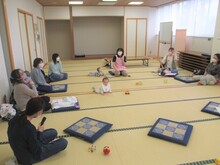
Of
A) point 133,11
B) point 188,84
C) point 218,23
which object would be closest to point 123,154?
point 188,84

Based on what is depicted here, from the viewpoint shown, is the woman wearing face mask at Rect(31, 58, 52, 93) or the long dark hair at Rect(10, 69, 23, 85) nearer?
the long dark hair at Rect(10, 69, 23, 85)

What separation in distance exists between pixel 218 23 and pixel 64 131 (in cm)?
488

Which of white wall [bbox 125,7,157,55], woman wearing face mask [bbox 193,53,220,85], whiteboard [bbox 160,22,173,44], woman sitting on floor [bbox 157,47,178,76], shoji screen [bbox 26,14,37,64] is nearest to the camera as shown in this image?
woman wearing face mask [bbox 193,53,220,85]

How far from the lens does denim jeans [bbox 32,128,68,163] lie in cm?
204

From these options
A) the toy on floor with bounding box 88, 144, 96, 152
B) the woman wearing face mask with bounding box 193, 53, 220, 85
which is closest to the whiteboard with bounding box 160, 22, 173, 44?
the woman wearing face mask with bounding box 193, 53, 220, 85

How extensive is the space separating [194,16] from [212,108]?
4.70 meters

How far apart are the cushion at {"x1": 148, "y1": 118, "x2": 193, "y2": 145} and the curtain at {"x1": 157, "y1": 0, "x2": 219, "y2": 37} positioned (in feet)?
14.7

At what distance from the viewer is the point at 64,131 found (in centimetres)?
262

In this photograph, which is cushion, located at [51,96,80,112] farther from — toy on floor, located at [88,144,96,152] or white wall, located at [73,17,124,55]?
white wall, located at [73,17,124,55]

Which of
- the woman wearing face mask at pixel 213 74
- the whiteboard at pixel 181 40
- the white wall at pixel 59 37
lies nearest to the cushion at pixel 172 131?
the woman wearing face mask at pixel 213 74

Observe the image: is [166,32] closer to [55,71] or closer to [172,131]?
[55,71]

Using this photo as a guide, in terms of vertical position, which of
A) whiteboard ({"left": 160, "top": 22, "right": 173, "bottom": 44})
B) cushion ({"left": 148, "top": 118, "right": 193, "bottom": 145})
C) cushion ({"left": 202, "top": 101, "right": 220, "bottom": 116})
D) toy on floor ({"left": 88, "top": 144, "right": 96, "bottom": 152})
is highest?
whiteboard ({"left": 160, "top": 22, "right": 173, "bottom": 44})

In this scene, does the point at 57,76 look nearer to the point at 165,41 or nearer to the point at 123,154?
the point at 123,154

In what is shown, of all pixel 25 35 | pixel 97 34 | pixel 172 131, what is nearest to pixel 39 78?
pixel 25 35
